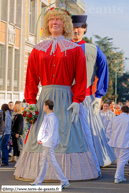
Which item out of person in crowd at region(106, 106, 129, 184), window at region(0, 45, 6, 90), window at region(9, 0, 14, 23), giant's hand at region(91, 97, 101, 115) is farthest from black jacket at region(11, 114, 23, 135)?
window at region(9, 0, 14, 23)

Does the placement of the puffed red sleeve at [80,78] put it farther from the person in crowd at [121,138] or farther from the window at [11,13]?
the window at [11,13]

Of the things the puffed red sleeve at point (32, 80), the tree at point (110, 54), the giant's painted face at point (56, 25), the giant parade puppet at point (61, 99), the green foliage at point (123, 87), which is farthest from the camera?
the green foliage at point (123, 87)

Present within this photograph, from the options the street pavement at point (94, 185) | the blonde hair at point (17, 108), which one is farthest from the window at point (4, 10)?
the street pavement at point (94, 185)

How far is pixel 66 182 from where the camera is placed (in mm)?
7031

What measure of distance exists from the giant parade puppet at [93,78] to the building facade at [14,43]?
38.9 feet

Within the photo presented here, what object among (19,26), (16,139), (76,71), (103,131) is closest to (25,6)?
(19,26)

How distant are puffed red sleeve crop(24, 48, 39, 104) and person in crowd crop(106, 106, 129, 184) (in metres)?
1.64

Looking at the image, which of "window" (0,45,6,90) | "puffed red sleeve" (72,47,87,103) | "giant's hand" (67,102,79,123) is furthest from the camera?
"window" (0,45,6,90)

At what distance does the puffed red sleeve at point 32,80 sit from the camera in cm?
799

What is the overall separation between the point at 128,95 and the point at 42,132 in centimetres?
6579

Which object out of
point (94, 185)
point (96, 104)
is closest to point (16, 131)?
point (96, 104)

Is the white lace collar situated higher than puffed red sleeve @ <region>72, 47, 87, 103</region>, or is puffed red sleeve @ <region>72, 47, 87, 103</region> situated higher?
the white lace collar

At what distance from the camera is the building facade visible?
2269 cm

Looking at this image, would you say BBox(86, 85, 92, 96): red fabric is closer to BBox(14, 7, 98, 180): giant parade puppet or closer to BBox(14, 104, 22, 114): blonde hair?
BBox(14, 7, 98, 180): giant parade puppet
